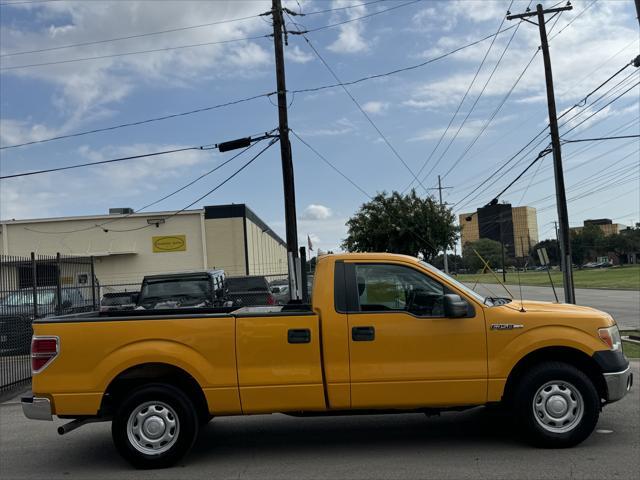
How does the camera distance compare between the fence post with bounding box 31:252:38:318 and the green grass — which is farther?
the green grass

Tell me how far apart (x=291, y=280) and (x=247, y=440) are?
29.1 feet

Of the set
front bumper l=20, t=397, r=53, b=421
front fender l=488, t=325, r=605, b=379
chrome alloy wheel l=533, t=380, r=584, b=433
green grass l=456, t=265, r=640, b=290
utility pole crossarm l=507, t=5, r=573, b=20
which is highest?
utility pole crossarm l=507, t=5, r=573, b=20

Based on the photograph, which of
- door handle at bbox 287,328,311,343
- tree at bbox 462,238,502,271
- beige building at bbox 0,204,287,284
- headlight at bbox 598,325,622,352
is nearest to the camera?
door handle at bbox 287,328,311,343

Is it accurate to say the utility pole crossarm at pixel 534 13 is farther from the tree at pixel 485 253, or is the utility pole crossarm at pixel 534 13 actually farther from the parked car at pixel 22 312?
the parked car at pixel 22 312

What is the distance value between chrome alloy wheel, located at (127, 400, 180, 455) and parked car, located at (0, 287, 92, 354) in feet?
20.9

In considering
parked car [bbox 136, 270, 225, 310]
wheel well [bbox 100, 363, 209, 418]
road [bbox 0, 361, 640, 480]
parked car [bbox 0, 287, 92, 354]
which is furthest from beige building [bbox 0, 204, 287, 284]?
wheel well [bbox 100, 363, 209, 418]

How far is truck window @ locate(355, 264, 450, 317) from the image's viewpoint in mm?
5695

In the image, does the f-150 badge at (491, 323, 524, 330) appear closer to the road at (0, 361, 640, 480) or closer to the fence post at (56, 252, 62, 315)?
the road at (0, 361, 640, 480)

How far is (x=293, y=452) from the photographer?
5.89 m

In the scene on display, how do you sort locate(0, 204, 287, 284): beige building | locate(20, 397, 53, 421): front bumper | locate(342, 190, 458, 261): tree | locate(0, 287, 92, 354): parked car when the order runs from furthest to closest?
locate(0, 204, 287, 284): beige building < locate(342, 190, 458, 261): tree < locate(0, 287, 92, 354): parked car < locate(20, 397, 53, 421): front bumper

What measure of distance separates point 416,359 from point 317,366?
94 centimetres

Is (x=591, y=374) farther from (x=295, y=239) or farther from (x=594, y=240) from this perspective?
(x=594, y=240)

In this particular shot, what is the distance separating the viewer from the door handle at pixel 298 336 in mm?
5508

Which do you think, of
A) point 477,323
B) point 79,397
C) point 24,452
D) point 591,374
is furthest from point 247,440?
point 591,374
